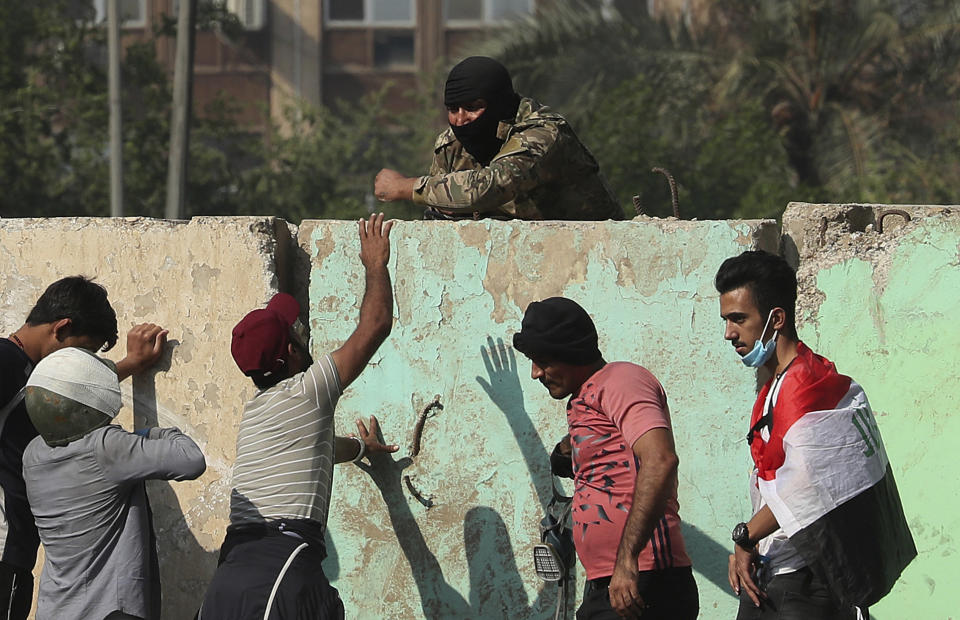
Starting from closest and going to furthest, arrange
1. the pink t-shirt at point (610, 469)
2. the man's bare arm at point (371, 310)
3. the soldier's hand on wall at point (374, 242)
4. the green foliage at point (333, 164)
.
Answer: the pink t-shirt at point (610, 469) → the man's bare arm at point (371, 310) → the soldier's hand on wall at point (374, 242) → the green foliage at point (333, 164)

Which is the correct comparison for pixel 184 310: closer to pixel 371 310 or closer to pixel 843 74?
pixel 371 310

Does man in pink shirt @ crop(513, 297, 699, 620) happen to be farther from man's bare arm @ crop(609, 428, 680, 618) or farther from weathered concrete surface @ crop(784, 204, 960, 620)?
weathered concrete surface @ crop(784, 204, 960, 620)

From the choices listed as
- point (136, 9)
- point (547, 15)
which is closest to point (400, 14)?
point (136, 9)

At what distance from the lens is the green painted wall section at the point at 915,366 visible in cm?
386

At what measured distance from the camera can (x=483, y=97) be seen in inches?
168

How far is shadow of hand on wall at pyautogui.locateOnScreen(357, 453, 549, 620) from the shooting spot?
4074 mm

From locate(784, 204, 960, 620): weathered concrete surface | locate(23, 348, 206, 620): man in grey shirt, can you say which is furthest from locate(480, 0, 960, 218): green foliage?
locate(23, 348, 206, 620): man in grey shirt

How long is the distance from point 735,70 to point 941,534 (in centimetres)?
1109

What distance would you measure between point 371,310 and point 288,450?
0.46 m

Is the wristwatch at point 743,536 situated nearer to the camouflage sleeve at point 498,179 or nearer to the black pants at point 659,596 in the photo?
the black pants at point 659,596

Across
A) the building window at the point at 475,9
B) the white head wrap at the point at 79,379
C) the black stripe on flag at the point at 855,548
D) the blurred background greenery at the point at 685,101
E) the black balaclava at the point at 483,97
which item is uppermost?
the building window at the point at 475,9

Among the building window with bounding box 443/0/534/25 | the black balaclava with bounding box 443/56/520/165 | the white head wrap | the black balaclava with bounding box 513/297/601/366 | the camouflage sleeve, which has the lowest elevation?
the white head wrap

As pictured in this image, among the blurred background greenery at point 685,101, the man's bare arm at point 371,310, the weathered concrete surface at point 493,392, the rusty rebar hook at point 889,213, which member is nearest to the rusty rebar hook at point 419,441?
the weathered concrete surface at point 493,392

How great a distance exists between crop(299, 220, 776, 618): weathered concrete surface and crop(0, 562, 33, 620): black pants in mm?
943
